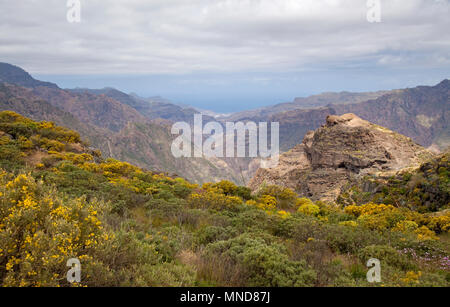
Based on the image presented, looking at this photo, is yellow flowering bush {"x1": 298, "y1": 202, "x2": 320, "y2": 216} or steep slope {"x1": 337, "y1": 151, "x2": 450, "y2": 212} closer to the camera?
yellow flowering bush {"x1": 298, "y1": 202, "x2": 320, "y2": 216}

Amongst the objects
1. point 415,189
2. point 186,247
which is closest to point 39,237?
point 186,247

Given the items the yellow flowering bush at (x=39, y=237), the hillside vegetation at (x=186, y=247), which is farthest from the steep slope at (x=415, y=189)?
the yellow flowering bush at (x=39, y=237)

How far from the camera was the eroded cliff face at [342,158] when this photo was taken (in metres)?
28.8

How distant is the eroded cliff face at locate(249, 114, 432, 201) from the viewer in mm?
28812

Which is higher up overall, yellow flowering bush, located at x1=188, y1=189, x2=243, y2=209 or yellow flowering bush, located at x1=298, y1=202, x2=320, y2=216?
yellow flowering bush, located at x1=188, y1=189, x2=243, y2=209

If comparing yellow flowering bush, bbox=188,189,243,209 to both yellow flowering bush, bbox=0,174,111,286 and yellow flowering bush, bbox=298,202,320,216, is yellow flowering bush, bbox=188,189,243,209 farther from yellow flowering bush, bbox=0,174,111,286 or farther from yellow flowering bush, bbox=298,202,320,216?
yellow flowering bush, bbox=0,174,111,286

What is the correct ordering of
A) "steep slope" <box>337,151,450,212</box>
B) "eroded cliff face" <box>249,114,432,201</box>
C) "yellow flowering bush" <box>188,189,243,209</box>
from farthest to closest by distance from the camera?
"eroded cliff face" <box>249,114,432,201</box> → "steep slope" <box>337,151,450,212</box> → "yellow flowering bush" <box>188,189,243,209</box>

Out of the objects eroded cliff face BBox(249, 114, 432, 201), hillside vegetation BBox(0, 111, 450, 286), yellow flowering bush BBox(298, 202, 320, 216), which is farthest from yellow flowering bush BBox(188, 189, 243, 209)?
eroded cliff face BBox(249, 114, 432, 201)

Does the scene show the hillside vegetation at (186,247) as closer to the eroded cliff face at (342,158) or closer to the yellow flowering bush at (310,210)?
the yellow flowering bush at (310,210)

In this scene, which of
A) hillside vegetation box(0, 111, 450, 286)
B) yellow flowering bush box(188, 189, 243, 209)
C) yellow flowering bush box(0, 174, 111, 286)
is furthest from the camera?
yellow flowering bush box(188, 189, 243, 209)

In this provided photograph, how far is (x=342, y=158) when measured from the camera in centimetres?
3133
